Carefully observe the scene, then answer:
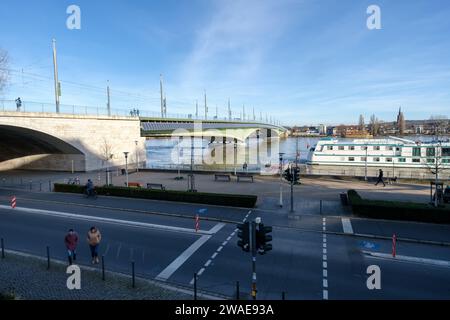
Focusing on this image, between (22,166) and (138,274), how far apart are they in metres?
42.9

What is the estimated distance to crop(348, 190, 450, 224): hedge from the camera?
1566 cm

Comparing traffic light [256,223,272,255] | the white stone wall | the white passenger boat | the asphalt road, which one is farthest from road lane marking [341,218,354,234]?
the white passenger boat

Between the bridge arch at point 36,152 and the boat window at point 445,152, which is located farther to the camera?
the boat window at point 445,152

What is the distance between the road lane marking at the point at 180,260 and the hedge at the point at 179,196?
5816mm

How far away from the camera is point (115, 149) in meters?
45.1

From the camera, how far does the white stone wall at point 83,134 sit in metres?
33.7

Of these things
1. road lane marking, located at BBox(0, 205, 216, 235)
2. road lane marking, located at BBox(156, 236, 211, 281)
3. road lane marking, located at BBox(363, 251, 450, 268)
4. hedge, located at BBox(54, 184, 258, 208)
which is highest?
hedge, located at BBox(54, 184, 258, 208)

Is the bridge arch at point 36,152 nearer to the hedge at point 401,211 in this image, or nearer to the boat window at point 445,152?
the hedge at point 401,211

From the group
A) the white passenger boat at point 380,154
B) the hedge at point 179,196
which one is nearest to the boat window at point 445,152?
the white passenger boat at point 380,154

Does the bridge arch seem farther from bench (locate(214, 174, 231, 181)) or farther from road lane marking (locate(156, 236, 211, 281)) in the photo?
road lane marking (locate(156, 236, 211, 281))

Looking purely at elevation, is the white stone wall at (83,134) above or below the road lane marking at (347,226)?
above
